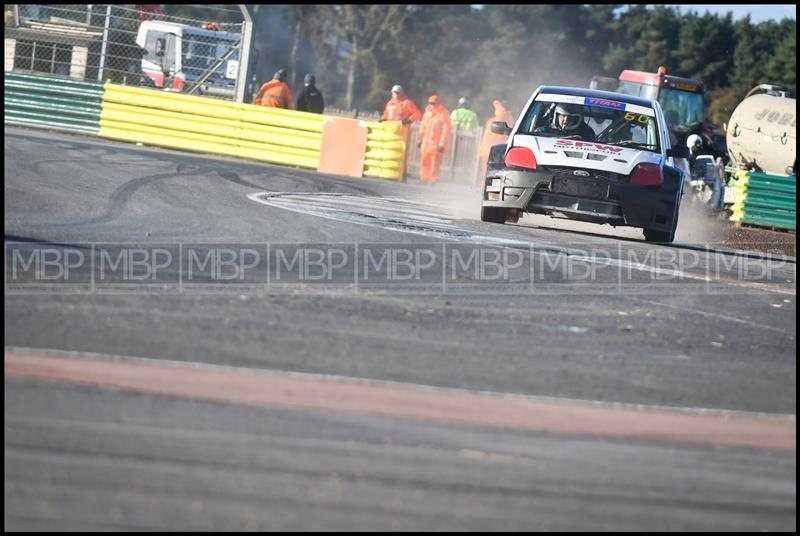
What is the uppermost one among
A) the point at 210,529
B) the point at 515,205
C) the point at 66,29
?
the point at 66,29

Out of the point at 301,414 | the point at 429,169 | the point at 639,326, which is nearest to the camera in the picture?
the point at 301,414

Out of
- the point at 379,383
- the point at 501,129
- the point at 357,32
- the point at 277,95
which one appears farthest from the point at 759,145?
the point at 357,32

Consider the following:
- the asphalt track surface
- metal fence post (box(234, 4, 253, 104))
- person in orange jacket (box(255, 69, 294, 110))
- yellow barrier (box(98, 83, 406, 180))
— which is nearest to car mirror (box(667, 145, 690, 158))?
the asphalt track surface

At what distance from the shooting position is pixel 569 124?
13453 millimetres

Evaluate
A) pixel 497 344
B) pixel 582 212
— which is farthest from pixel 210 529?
pixel 582 212

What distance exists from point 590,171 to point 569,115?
4.18ft

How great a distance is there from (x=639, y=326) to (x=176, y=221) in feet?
15.5

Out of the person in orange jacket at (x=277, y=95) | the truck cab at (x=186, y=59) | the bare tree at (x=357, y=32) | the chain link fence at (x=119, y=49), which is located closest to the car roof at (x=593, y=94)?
the person in orange jacket at (x=277, y=95)

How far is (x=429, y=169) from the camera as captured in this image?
24125mm

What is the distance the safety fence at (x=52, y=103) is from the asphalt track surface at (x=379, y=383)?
1132 cm

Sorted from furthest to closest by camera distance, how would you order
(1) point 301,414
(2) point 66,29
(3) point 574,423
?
1. (2) point 66,29
2. (3) point 574,423
3. (1) point 301,414

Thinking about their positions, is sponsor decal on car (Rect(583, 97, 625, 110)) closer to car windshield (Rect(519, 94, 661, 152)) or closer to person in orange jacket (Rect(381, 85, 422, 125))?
car windshield (Rect(519, 94, 661, 152))

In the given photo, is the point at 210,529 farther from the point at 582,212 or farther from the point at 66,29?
the point at 66,29

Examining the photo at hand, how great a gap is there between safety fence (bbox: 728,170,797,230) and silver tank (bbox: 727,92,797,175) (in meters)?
3.54
